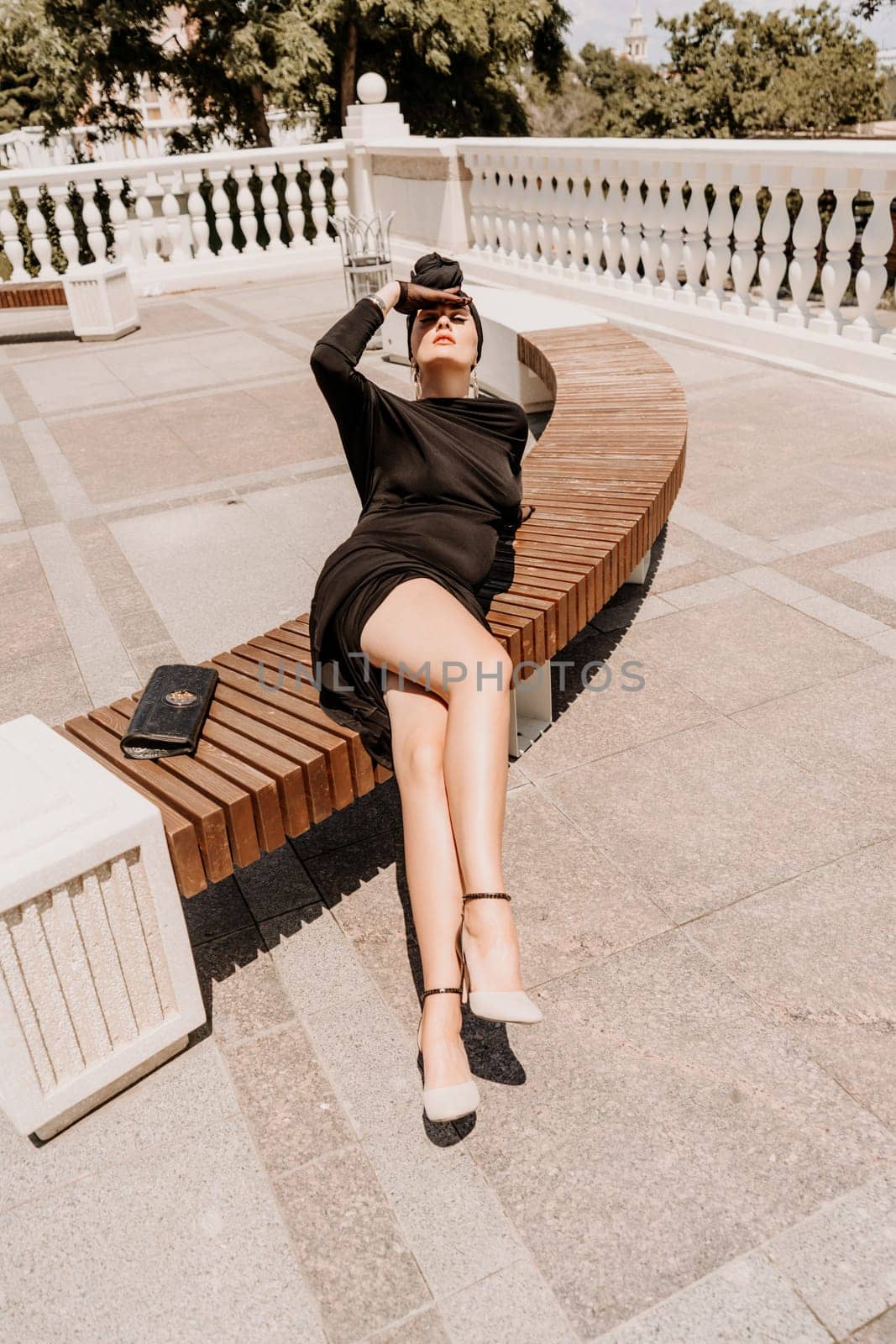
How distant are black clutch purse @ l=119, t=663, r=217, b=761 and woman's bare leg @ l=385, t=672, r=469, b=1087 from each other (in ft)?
1.79

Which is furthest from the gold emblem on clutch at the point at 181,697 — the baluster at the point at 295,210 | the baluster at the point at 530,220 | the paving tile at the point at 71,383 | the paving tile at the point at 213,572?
the baluster at the point at 295,210

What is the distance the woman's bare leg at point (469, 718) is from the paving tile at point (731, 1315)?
0.67 meters

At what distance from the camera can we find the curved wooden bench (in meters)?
2.62

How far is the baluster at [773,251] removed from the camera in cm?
760

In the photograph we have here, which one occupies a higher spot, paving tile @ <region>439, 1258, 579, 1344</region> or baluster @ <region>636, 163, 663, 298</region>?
baluster @ <region>636, 163, 663, 298</region>

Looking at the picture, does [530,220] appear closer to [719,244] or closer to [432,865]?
[719,244]

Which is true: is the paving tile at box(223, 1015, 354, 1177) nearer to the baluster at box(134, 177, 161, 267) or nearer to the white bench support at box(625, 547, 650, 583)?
the white bench support at box(625, 547, 650, 583)

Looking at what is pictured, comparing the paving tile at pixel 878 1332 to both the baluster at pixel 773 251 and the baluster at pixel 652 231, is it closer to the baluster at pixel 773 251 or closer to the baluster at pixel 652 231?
the baluster at pixel 773 251

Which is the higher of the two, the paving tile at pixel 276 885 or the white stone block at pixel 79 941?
the white stone block at pixel 79 941

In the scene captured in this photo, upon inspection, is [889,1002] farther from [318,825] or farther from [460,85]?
[460,85]

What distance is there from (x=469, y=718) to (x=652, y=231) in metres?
7.86

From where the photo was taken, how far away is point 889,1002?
102 inches

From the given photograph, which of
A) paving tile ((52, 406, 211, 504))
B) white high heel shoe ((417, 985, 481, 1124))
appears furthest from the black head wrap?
paving tile ((52, 406, 211, 504))

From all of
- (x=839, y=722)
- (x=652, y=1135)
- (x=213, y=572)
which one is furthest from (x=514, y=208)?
(x=652, y=1135)
